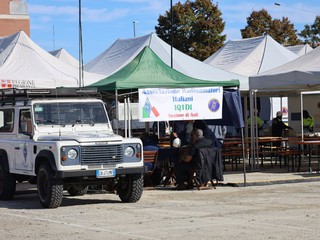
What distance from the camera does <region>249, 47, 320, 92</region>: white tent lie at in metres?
20.0

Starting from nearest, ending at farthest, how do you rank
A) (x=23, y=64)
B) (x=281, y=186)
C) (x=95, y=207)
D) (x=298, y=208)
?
1. (x=298, y=208)
2. (x=95, y=207)
3. (x=281, y=186)
4. (x=23, y=64)

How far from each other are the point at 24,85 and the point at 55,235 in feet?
42.8

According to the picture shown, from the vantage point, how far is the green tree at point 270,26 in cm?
7444

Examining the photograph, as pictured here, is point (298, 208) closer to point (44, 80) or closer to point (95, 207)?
point (95, 207)

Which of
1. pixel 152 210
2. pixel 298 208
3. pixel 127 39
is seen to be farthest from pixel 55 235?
pixel 127 39

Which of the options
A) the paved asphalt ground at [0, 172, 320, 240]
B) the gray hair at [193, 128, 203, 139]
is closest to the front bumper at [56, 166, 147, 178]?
the paved asphalt ground at [0, 172, 320, 240]

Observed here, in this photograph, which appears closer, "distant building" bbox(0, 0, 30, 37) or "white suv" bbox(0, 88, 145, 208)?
"white suv" bbox(0, 88, 145, 208)

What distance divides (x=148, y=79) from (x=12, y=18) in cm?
5305

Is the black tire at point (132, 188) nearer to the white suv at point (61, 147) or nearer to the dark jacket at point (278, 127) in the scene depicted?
the white suv at point (61, 147)

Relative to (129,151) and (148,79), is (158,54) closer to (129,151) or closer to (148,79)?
(148,79)

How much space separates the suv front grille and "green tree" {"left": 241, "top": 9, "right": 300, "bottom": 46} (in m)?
61.2

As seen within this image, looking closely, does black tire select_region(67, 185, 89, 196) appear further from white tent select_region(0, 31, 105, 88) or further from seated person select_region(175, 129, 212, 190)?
white tent select_region(0, 31, 105, 88)

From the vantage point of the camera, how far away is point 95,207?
14031mm

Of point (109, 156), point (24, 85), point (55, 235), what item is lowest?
point (55, 235)
